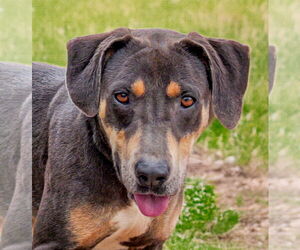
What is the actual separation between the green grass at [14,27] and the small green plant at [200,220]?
1.39 m

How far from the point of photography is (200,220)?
4332 millimetres

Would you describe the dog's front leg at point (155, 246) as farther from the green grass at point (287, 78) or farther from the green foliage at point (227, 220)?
the green grass at point (287, 78)

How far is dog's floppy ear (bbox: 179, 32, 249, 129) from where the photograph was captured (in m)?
3.28

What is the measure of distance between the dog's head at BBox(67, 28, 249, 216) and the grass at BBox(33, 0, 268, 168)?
19.9 inches

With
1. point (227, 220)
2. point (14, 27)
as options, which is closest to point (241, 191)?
point (227, 220)

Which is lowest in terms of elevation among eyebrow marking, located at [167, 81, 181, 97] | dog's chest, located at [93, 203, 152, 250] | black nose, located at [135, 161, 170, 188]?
dog's chest, located at [93, 203, 152, 250]

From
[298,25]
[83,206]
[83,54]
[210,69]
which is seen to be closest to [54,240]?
[83,206]

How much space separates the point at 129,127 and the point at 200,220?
4.58 feet

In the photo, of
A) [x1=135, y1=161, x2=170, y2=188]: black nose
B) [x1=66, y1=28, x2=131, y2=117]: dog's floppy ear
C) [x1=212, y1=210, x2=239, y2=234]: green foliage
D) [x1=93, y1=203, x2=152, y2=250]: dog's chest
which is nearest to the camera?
[x1=135, y1=161, x2=170, y2=188]: black nose

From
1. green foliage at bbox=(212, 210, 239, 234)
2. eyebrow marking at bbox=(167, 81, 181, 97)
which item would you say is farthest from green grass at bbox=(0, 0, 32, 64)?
green foliage at bbox=(212, 210, 239, 234)

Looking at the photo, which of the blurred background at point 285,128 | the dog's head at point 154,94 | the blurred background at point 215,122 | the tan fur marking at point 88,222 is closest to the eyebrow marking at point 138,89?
the dog's head at point 154,94

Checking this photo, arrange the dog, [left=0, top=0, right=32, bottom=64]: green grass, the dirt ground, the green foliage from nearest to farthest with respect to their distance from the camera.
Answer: the dog → [left=0, top=0, right=32, bottom=64]: green grass → the dirt ground → the green foliage

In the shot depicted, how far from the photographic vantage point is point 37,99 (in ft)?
12.6

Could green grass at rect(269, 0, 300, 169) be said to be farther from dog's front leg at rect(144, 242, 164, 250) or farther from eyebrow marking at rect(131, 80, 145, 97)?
eyebrow marking at rect(131, 80, 145, 97)
